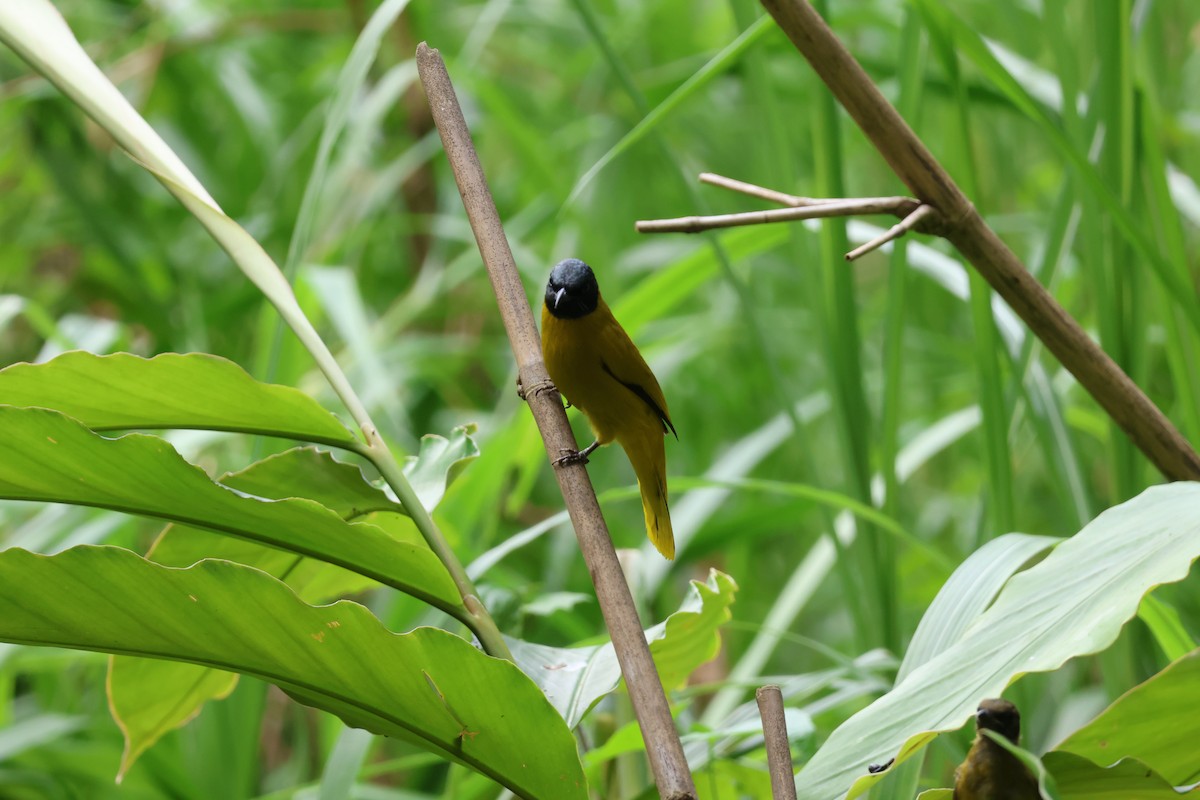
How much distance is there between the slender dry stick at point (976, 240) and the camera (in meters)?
0.66

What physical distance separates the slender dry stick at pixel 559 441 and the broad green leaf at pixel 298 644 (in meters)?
0.06

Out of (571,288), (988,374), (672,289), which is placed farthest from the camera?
(672,289)

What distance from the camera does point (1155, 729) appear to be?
53 cm

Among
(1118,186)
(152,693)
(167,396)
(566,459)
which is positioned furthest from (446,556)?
(1118,186)

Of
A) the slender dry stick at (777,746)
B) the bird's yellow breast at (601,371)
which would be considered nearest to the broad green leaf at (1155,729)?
the slender dry stick at (777,746)

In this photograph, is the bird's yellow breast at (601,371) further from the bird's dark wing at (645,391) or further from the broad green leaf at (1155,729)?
the broad green leaf at (1155,729)

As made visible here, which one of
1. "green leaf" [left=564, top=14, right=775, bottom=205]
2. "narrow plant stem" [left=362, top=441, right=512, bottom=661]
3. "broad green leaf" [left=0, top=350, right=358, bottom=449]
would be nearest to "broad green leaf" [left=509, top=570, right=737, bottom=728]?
"narrow plant stem" [left=362, top=441, right=512, bottom=661]

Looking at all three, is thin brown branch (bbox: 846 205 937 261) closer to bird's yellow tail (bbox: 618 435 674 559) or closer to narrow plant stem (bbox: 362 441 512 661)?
narrow plant stem (bbox: 362 441 512 661)

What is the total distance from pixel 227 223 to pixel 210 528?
183 mm

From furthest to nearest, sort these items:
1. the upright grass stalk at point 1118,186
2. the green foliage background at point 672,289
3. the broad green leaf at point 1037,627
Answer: the green foliage background at point 672,289
the upright grass stalk at point 1118,186
the broad green leaf at point 1037,627

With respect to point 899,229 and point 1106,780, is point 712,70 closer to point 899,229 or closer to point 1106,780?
point 899,229

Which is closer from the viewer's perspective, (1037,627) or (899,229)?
(1037,627)

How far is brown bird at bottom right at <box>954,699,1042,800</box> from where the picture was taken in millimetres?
498

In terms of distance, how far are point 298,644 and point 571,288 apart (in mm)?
512
